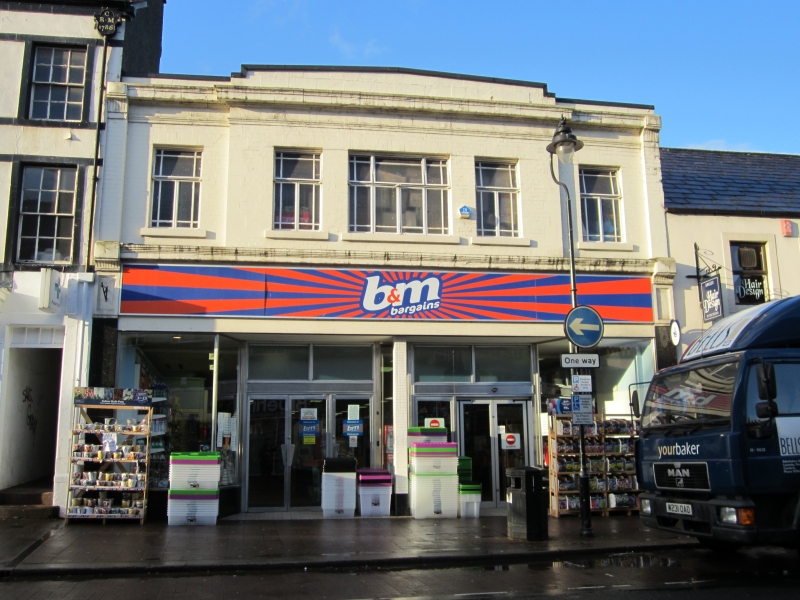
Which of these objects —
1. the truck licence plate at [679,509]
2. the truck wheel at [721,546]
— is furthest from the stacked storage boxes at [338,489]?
the truck licence plate at [679,509]

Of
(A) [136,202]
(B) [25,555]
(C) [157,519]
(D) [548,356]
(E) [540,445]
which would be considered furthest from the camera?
(D) [548,356]

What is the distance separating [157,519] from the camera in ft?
44.2

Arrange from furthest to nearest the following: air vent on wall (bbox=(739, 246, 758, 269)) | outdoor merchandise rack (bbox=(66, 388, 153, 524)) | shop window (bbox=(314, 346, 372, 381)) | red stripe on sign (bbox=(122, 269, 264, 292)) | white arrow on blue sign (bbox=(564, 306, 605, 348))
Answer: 1. air vent on wall (bbox=(739, 246, 758, 269))
2. shop window (bbox=(314, 346, 372, 381))
3. red stripe on sign (bbox=(122, 269, 264, 292))
4. outdoor merchandise rack (bbox=(66, 388, 153, 524))
5. white arrow on blue sign (bbox=(564, 306, 605, 348))

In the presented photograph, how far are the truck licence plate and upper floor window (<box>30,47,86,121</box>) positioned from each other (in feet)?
44.3

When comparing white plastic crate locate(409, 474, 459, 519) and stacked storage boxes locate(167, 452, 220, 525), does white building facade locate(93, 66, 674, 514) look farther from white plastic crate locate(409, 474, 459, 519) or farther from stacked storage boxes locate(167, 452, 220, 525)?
stacked storage boxes locate(167, 452, 220, 525)

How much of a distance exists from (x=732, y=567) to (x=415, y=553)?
4360 millimetres

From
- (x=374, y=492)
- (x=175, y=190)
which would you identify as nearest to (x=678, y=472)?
(x=374, y=492)

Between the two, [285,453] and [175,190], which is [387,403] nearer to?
[285,453]

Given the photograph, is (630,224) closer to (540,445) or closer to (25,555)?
(540,445)

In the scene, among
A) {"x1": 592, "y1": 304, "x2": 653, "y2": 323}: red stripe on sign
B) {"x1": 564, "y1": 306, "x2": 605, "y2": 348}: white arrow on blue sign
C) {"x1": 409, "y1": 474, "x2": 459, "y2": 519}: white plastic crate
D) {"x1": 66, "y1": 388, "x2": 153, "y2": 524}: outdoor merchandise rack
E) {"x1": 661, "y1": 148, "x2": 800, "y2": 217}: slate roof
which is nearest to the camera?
{"x1": 564, "y1": 306, "x2": 605, "y2": 348}: white arrow on blue sign

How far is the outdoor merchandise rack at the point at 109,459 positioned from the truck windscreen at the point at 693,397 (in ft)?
29.7

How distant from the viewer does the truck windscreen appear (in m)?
8.92

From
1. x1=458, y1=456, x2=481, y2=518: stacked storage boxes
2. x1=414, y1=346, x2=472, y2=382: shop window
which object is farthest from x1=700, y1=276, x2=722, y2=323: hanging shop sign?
x1=458, y1=456, x2=481, y2=518: stacked storage boxes

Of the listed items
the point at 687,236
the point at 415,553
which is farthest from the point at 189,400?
the point at 687,236
